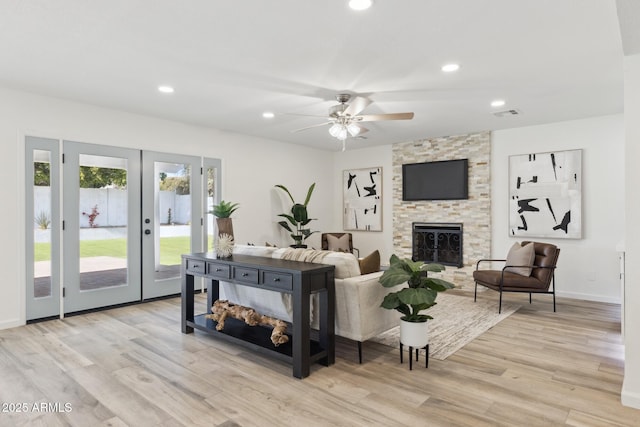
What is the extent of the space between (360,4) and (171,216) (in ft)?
13.6

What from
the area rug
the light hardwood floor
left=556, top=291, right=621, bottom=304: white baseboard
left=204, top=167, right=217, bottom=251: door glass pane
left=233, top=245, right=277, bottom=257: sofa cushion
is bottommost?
the area rug

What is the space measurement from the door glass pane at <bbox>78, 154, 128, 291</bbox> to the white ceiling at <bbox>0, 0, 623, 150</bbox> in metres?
0.79

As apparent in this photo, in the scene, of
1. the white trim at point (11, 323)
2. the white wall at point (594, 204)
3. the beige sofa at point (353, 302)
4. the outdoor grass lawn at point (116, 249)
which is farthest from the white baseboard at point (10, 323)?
the white wall at point (594, 204)

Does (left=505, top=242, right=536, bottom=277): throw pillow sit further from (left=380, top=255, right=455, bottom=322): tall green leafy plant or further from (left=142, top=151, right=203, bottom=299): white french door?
(left=142, top=151, right=203, bottom=299): white french door

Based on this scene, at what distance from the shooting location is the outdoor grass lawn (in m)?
4.42

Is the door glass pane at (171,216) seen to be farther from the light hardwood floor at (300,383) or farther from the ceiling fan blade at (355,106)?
the ceiling fan blade at (355,106)

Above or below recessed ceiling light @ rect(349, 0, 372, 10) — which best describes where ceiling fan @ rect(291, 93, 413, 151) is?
below

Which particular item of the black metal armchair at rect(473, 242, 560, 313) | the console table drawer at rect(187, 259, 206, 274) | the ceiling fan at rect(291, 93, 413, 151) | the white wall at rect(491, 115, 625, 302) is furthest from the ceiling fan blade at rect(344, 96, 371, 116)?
the white wall at rect(491, 115, 625, 302)

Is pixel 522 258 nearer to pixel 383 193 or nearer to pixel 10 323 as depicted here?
pixel 383 193

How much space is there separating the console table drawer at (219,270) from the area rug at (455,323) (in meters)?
1.56

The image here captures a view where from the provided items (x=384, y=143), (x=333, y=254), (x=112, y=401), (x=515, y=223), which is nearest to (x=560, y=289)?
(x=515, y=223)

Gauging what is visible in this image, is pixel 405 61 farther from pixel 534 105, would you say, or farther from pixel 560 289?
pixel 560 289

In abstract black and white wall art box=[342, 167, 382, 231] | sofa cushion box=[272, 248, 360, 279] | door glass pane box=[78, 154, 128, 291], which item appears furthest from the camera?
abstract black and white wall art box=[342, 167, 382, 231]

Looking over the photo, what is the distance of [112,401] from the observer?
A: 254 centimetres
